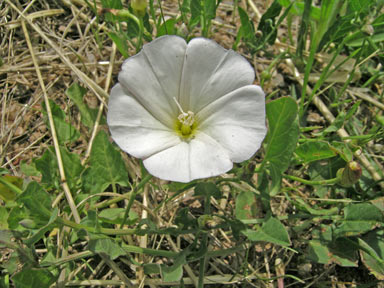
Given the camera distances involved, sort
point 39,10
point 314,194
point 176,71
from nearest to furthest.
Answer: point 176,71 → point 314,194 → point 39,10

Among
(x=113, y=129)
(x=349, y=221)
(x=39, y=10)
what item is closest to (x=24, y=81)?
(x=39, y=10)

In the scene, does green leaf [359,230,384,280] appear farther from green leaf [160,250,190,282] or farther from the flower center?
the flower center

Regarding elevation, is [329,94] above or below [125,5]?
below

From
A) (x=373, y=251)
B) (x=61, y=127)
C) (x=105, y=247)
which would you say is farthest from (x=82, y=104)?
(x=373, y=251)

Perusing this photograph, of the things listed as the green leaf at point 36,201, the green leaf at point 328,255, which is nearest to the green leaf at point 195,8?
the green leaf at point 36,201

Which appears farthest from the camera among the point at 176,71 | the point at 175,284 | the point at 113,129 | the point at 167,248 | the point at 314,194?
the point at 314,194

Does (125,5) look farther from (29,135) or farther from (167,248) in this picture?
(167,248)
